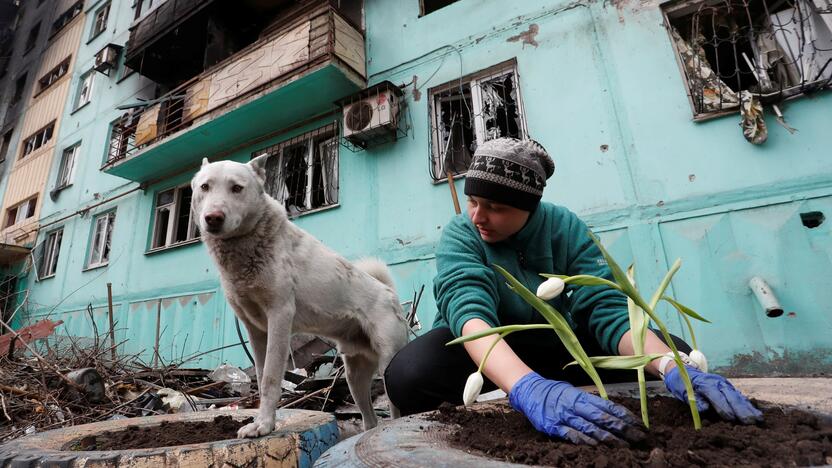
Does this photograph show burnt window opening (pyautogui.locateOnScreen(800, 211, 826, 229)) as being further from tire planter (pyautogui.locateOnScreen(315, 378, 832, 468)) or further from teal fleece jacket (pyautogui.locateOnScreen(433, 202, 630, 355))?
teal fleece jacket (pyautogui.locateOnScreen(433, 202, 630, 355))

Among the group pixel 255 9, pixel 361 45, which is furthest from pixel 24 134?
pixel 361 45

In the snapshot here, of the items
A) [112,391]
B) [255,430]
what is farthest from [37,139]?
[255,430]

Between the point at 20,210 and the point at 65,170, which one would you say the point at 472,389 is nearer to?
the point at 65,170

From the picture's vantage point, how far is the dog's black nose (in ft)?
6.48

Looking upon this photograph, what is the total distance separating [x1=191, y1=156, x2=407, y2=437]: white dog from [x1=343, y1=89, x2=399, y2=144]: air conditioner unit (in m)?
3.81

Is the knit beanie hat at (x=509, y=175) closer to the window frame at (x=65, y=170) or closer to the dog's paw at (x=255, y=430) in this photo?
the dog's paw at (x=255, y=430)

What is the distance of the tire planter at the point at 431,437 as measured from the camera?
2.32 feet

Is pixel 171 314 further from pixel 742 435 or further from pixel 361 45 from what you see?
pixel 742 435

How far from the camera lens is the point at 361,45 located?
7.11 m

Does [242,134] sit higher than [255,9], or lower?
lower

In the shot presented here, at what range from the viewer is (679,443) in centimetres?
Result: 79

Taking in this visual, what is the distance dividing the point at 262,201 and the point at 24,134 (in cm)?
1879

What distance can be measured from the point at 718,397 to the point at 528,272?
85cm

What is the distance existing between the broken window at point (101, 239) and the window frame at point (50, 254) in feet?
6.03
